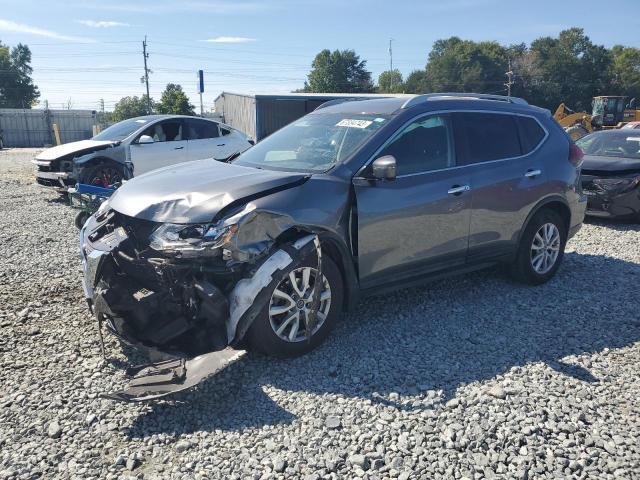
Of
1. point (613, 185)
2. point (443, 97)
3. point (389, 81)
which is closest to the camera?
point (443, 97)

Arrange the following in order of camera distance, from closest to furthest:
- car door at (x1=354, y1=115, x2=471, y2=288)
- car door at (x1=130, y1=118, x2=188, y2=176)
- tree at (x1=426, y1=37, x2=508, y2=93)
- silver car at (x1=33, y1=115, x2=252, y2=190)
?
1. car door at (x1=354, y1=115, x2=471, y2=288)
2. silver car at (x1=33, y1=115, x2=252, y2=190)
3. car door at (x1=130, y1=118, x2=188, y2=176)
4. tree at (x1=426, y1=37, x2=508, y2=93)

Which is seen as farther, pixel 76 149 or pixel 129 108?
pixel 129 108

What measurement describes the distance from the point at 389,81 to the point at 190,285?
109 m

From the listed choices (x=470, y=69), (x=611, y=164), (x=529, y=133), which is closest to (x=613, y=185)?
(x=611, y=164)

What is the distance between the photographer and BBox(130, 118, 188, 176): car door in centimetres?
1067

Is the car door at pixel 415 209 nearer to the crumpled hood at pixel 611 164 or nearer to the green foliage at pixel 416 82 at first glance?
the crumpled hood at pixel 611 164

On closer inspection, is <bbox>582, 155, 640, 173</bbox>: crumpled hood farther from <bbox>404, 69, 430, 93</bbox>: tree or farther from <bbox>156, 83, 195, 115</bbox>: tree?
<bbox>404, 69, 430, 93</bbox>: tree

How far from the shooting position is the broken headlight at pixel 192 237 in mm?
3570

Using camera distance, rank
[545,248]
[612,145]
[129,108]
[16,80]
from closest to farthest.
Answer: [545,248]
[612,145]
[129,108]
[16,80]

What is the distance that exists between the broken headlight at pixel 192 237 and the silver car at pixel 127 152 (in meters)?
6.08

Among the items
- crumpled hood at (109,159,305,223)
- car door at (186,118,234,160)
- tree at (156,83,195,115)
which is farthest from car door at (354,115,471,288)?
tree at (156,83,195,115)

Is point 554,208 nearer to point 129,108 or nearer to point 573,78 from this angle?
point 129,108

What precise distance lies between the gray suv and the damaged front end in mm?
10

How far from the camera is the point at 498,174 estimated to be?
520 centimetres
